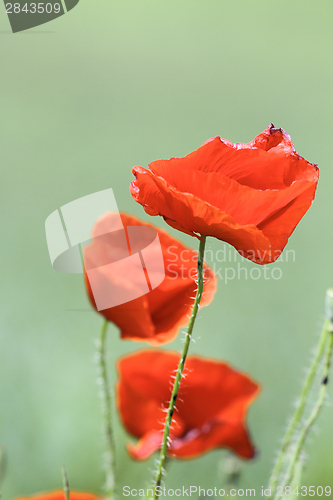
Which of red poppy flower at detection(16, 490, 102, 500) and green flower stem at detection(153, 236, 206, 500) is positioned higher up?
green flower stem at detection(153, 236, 206, 500)

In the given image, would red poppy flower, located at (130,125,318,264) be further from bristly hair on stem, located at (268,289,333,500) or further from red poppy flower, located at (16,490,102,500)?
red poppy flower, located at (16,490,102,500)

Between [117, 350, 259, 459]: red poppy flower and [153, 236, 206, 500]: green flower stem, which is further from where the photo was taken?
[117, 350, 259, 459]: red poppy flower

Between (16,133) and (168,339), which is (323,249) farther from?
(168,339)

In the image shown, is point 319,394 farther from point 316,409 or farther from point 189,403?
point 189,403

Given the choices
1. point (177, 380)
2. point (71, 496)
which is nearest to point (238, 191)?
point (177, 380)

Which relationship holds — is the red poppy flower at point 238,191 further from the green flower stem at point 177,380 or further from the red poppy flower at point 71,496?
the red poppy flower at point 71,496

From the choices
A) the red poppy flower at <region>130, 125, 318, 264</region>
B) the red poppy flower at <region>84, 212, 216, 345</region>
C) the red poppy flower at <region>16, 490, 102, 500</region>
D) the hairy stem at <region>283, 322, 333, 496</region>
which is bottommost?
the red poppy flower at <region>16, 490, 102, 500</region>

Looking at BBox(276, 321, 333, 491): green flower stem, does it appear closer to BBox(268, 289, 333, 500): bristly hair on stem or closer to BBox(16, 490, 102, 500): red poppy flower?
BBox(268, 289, 333, 500): bristly hair on stem

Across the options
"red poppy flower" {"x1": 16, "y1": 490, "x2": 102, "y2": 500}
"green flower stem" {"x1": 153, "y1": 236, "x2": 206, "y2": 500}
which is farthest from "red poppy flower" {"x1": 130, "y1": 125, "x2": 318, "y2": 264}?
"red poppy flower" {"x1": 16, "y1": 490, "x2": 102, "y2": 500}

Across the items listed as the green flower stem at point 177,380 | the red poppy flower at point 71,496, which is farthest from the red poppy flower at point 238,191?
the red poppy flower at point 71,496
